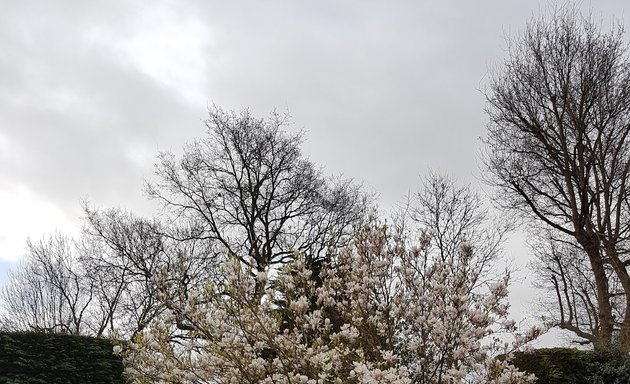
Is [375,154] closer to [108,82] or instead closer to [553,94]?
[553,94]

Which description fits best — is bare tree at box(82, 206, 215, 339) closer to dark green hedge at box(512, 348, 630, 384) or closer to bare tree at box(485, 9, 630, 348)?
bare tree at box(485, 9, 630, 348)

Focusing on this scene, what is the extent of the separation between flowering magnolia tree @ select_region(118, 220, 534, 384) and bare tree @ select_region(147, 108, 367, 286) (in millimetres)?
9411

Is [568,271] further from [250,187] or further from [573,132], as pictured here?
[250,187]

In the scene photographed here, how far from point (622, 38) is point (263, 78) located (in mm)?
6821

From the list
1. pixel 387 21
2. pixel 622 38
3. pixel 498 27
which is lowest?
pixel 387 21

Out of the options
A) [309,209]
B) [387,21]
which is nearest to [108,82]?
[387,21]

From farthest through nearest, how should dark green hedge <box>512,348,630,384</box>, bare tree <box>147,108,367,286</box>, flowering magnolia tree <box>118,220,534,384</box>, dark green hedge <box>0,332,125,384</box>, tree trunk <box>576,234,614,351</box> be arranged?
1. bare tree <box>147,108,367,286</box>
2. tree trunk <box>576,234,614,351</box>
3. dark green hedge <box>0,332,125,384</box>
4. dark green hedge <box>512,348,630,384</box>
5. flowering magnolia tree <box>118,220,534,384</box>

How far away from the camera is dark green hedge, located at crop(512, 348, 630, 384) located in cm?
687

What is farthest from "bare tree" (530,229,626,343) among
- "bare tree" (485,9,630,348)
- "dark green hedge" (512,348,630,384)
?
"dark green hedge" (512,348,630,384)

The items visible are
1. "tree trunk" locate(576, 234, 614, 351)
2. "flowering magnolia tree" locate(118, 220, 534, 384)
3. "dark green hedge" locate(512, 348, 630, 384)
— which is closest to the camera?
"flowering magnolia tree" locate(118, 220, 534, 384)

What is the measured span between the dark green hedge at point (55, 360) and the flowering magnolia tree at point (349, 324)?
179 inches

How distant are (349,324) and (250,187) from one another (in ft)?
33.4

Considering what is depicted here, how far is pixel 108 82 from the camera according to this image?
29.7 ft

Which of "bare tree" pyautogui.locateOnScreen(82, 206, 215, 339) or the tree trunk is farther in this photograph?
"bare tree" pyautogui.locateOnScreen(82, 206, 215, 339)
